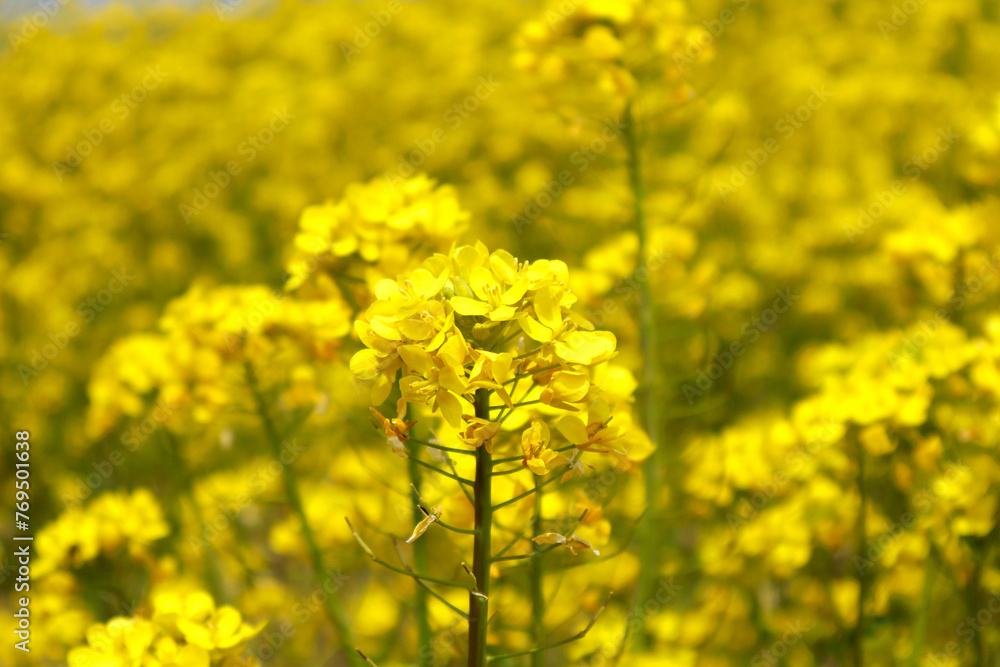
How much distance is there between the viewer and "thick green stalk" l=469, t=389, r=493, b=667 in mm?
1103

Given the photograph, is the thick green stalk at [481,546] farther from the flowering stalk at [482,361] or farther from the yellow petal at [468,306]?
the yellow petal at [468,306]

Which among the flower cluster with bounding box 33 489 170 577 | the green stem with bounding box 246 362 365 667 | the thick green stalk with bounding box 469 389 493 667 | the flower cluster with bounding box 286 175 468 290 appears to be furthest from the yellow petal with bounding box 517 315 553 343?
the flower cluster with bounding box 33 489 170 577

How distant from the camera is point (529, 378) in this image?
144 centimetres

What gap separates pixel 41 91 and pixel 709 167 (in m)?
8.00

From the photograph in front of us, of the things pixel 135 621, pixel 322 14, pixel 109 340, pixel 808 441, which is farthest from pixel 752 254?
pixel 322 14

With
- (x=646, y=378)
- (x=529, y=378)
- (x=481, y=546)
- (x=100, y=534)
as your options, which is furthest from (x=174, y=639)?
(x=646, y=378)

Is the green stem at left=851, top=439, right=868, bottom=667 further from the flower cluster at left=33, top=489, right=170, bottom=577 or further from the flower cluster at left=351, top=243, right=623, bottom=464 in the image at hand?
the flower cluster at left=33, top=489, right=170, bottom=577

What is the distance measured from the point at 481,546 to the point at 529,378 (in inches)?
14.9

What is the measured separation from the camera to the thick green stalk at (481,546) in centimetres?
110

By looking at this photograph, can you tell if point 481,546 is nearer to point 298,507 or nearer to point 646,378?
point 298,507

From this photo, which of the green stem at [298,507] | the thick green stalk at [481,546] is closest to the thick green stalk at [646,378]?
the green stem at [298,507]

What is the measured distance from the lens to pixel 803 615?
2549 millimetres

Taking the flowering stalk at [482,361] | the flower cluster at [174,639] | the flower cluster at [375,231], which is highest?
the flower cluster at [375,231]

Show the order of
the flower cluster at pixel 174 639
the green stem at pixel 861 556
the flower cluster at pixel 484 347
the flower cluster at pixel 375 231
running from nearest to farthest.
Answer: the flower cluster at pixel 484 347, the flower cluster at pixel 174 639, the flower cluster at pixel 375 231, the green stem at pixel 861 556
